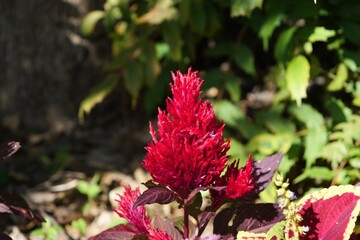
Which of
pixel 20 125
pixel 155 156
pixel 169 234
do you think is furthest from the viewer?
pixel 20 125

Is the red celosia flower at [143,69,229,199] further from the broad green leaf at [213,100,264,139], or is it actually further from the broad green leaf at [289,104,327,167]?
the broad green leaf at [213,100,264,139]

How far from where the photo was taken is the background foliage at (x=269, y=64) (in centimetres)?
326

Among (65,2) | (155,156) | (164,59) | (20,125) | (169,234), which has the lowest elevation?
(169,234)

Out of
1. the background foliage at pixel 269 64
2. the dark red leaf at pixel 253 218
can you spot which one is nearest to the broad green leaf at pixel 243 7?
the background foliage at pixel 269 64

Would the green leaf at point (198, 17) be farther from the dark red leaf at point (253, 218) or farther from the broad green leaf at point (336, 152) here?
the dark red leaf at point (253, 218)

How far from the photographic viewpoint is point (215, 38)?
407 cm

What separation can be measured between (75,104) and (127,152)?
50 centimetres

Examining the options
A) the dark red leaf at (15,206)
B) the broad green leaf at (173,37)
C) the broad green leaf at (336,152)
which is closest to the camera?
the dark red leaf at (15,206)

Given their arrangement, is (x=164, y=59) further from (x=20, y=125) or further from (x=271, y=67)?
(x=20, y=125)

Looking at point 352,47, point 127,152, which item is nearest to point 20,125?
point 127,152

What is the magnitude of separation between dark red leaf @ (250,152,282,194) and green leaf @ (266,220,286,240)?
15 cm

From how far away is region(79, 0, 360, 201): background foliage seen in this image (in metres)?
3.26

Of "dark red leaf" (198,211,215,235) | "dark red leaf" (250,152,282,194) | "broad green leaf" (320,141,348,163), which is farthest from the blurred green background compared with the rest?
"dark red leaf" (198,211,215,235)

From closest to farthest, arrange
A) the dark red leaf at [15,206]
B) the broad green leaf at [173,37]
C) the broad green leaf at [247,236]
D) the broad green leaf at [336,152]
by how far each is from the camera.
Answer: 1. the broad green leaf at [247,236]
2. the dark red leaf at [15,206]
3. the broad green leaf at [336,152]
4. the broad green leaf at [173,37]
